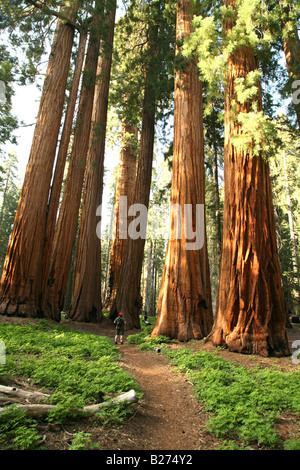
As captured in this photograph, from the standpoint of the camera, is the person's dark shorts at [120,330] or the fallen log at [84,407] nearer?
the fallen log at [84,407]

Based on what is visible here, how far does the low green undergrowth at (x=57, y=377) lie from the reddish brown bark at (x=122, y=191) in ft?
26.6

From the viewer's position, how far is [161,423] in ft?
10.7

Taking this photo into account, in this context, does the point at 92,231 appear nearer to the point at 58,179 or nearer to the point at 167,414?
the point at 58,179

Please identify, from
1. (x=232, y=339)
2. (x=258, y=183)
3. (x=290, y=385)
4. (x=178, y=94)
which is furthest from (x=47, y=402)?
(x=178, y=94)

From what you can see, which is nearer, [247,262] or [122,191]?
[247,262]

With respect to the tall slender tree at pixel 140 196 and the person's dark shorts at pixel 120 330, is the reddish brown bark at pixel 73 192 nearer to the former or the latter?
the tall slender tree at pixel 140 196

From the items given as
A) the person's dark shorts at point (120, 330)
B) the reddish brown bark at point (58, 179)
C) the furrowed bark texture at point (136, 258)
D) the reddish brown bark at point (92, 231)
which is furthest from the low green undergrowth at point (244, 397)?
the reddish brown bark at point (92, 231)

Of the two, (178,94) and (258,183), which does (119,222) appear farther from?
(258,183)

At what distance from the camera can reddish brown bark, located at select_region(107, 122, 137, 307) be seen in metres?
14.4

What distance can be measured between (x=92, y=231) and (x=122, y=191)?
4461 mm

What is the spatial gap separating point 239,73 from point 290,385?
242 inches

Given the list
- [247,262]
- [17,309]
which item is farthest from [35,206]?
[247,262]

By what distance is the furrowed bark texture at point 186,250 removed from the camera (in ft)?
24.5

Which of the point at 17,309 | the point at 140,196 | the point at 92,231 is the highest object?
the point at 140,196
